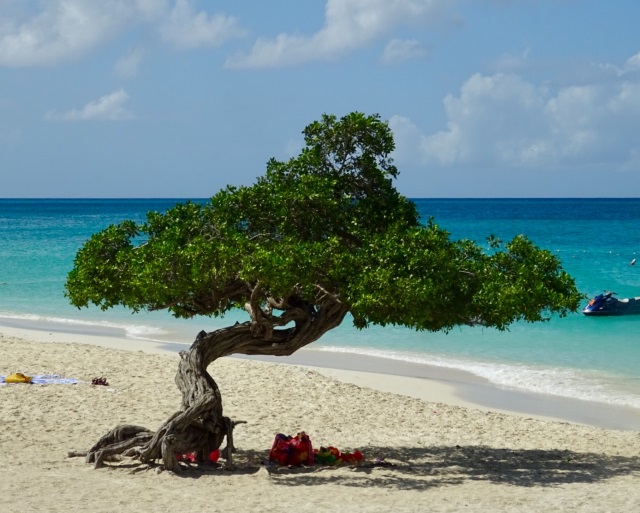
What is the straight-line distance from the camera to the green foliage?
10.6 m

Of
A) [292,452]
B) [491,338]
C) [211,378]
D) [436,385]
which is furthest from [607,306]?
[211,378]

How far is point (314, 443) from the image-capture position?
47.3 feet

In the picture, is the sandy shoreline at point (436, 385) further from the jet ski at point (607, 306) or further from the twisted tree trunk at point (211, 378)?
the jet ski at point (607, 306)

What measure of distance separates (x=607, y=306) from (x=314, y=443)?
21841 mm

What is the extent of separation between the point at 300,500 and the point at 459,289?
118 inches

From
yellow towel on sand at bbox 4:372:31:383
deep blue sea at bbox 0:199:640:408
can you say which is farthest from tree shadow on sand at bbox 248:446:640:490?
yellow towel on sand at bbox 4:372:31:383

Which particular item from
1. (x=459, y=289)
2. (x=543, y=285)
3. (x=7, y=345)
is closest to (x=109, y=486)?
(x=459, y=289)

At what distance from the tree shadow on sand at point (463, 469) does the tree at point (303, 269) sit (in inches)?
55.4

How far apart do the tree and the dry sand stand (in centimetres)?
100

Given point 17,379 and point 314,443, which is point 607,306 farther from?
point 17,379

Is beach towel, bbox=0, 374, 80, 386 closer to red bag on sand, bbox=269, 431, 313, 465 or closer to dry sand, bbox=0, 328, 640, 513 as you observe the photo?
dry sand, bbox=0, 328, 640, 513

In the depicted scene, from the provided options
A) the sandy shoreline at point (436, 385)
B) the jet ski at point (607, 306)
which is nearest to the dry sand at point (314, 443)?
the sandy shoreline at point (436, 385)

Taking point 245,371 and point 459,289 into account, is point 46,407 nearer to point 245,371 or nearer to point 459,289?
point 245,371

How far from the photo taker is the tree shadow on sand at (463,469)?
11820 millimetres
